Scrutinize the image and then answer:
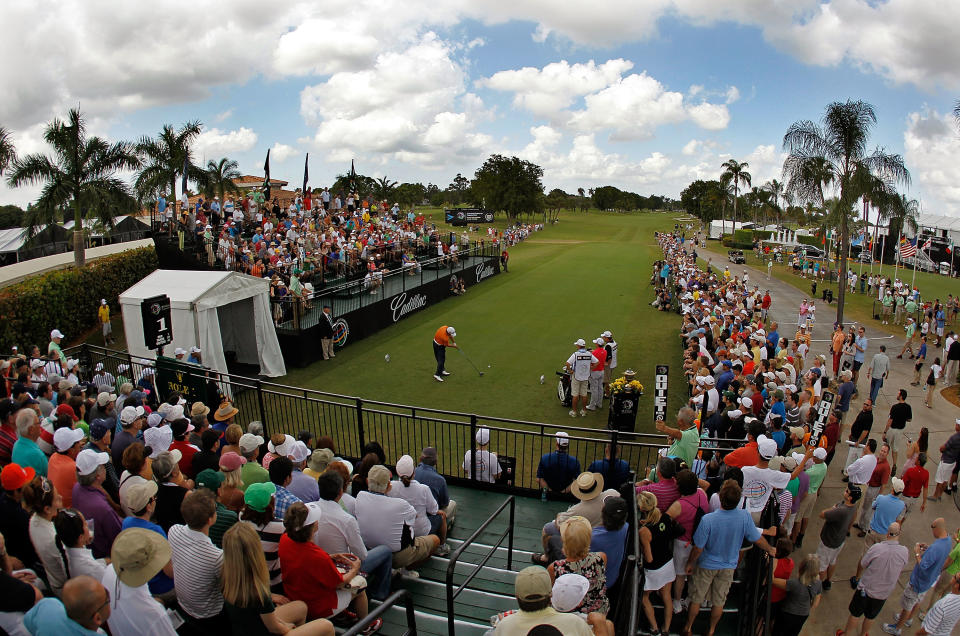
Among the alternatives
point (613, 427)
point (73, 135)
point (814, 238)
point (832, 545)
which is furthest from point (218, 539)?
point (814, 238)

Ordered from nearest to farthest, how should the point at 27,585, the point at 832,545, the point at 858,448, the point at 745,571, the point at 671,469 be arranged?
the point at 27,585 < the point at 671,469 < the point at 745,571 < the point at 832,545 < the point at 858,448

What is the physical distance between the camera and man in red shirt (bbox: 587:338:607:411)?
12625 millimetres

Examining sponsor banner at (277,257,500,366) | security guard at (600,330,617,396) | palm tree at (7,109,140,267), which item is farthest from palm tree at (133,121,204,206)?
security guard at (600,330,617,396)

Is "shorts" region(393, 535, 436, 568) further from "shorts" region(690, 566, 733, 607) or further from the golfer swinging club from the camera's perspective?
the golfer swinging club

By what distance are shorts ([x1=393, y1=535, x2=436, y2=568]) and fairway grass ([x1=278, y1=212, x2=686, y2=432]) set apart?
6.76m

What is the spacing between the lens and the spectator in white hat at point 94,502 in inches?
181

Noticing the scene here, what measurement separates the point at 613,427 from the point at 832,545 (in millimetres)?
4800

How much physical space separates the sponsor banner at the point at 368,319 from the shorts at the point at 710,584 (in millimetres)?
12633

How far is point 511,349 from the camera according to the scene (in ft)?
59.0

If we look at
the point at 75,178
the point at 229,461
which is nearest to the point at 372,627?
the point at 229,461

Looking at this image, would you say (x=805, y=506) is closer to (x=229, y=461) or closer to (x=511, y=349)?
(x=229, y=461)

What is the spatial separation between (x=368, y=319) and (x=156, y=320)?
339 inches

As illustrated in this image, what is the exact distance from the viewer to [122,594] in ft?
10.6

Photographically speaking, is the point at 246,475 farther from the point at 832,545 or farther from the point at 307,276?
the point at 307,276
